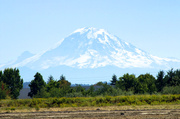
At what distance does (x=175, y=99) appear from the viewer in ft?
140

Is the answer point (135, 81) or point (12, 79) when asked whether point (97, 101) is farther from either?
point (12, 79)

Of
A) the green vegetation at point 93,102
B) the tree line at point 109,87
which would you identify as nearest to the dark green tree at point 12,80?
the tree line at point 109,87

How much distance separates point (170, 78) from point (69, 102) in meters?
36.2

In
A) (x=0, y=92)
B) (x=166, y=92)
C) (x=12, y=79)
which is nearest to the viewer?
(x=166, y=92)

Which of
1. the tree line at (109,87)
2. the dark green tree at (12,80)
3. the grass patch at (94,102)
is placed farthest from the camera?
the dark green tree at (12,80)

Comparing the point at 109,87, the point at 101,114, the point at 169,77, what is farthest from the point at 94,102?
the point at 169,77

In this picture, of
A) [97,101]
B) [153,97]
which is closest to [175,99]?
[153,97]

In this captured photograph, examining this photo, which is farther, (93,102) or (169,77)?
(169,77)

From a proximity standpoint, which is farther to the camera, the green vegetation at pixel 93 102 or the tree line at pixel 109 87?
the tree line at pixel 109 87

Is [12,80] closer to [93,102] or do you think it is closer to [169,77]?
[169,77]

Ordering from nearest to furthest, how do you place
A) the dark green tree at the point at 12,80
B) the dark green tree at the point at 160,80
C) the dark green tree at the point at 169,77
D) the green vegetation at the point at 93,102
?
the green vegetation at the point at 93,102
the dark green tree at the point at 169,77
the dark green tree at the point at 160,80
the dark green tree at the point at 12,80

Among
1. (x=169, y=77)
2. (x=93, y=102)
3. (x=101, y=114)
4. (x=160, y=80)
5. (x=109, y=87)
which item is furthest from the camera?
(x=160, y=80)

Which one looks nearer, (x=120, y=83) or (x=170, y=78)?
(x=170, y=78)

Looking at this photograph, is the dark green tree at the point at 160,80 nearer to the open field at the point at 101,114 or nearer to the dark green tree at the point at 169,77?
the dark green tree at the point at 169,77
